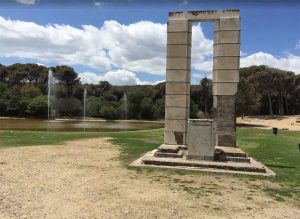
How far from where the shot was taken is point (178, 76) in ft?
44.4

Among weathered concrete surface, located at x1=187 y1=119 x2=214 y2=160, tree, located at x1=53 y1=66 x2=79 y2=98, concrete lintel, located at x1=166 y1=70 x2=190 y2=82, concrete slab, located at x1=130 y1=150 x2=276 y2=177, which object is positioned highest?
tree, located at x1=53 y1=66 x2=79 y2=98

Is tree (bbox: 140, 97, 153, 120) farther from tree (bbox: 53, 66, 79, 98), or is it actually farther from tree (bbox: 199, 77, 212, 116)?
tree (bbox: 53, 66, 79, 98)

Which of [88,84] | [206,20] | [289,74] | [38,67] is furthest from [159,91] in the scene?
[206,20]

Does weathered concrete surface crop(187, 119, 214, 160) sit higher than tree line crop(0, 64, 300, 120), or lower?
lower

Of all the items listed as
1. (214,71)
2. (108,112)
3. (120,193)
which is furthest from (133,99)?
(120,193)

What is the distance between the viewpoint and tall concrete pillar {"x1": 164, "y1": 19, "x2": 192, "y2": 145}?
13461mm

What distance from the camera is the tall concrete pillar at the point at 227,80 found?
12.8m

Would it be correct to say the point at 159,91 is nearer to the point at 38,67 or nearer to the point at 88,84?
the point at 88,84

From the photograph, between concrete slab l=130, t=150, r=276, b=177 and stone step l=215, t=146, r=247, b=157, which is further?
stone step l=215, t=146, r=247, b=157

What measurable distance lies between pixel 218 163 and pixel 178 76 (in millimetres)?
3896

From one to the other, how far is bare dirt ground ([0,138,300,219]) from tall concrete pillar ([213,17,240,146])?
3.21 metres

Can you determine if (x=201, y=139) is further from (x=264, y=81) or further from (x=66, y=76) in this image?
(x=66, y=76)

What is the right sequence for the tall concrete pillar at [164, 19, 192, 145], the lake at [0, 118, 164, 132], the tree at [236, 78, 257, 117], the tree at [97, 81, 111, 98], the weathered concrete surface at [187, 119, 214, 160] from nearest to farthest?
1. the weathered concrete surface at [187, 119, 214, 160]
2. the tall concrete pillar at [164, 19, 192, 145]
3. the lake at [0, 118, 164, 132]
4. the tree at [236, 78, 257, 117]
5. the tree at [97, 81, 111, 98]

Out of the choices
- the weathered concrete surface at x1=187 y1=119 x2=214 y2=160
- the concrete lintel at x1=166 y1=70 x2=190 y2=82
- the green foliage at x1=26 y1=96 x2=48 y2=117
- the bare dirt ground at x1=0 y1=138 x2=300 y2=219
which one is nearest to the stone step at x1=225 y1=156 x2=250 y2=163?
the weathered concrete surface at x1=187 y1=119 x2=214 y2=160
